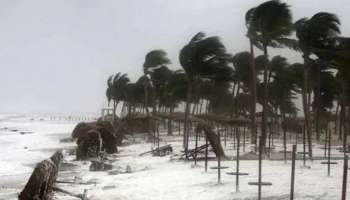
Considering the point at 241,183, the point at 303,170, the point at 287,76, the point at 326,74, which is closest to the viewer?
the point at 241,183

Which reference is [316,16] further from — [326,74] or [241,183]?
[326,74]

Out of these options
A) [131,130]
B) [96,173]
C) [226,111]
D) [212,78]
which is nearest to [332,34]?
[212,78]

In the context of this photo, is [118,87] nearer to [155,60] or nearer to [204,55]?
[155,60]

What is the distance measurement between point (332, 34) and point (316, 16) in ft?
4.34

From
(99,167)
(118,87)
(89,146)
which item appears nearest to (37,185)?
(99,167)

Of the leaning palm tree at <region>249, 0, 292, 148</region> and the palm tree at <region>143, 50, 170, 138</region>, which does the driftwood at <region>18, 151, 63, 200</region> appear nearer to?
the leaning palm tree at <region>249, 0, 292, 148</region>

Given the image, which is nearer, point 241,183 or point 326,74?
point 241,183

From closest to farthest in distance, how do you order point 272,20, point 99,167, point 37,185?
point 37,185
point 99,167
point 272,20

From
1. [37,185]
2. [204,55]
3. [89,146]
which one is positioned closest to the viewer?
[37,185]

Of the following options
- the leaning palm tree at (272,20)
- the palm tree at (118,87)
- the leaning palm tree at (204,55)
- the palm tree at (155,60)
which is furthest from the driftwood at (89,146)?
the palm tree at (118,87)

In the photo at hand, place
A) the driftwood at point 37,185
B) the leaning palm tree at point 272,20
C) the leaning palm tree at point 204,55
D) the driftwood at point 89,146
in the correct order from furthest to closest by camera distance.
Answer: the leaning palm tree at point 204,55 → the driftwood at point 89,146 → the leaning palm tree at point 272,20 → the driftwood at point 37,185

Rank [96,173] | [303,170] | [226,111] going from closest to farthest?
[303,170] < [96,173] < [226,111]

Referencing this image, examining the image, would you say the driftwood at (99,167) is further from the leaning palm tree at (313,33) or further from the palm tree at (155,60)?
the palm tree at (155,60)

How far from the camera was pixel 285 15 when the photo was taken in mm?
27438
